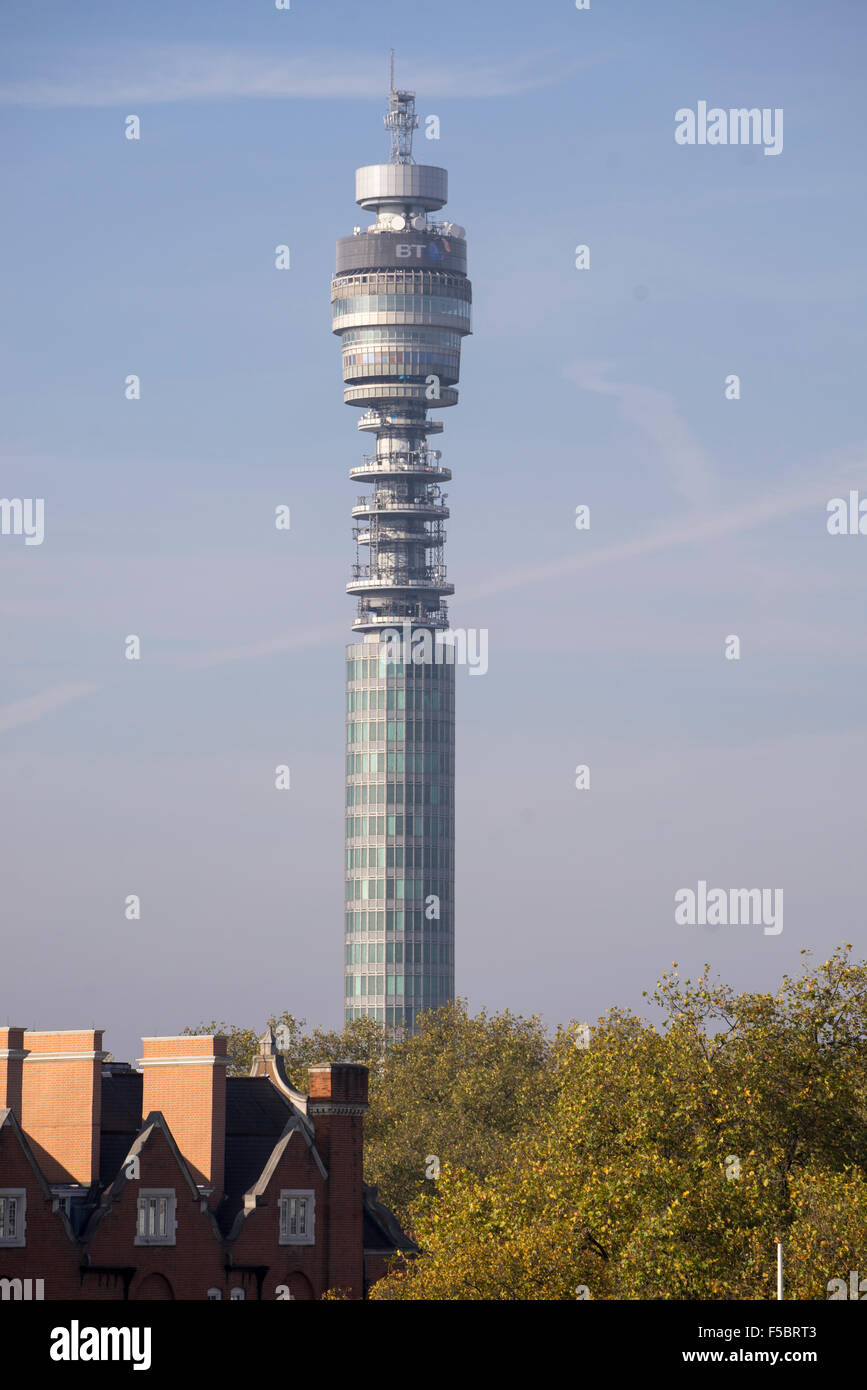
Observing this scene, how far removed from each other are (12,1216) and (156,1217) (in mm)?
5789

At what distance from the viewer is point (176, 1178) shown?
73250 millimetres

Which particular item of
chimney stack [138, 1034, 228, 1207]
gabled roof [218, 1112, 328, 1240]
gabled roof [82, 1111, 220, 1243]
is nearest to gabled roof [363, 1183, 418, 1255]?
gabled roof [218, 1112, 328, 1240]

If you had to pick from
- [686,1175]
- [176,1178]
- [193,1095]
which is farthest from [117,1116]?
[686,1175]

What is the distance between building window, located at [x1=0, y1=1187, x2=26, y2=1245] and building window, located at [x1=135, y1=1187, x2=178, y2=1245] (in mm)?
4678

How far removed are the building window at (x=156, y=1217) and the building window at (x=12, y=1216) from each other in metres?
4.68

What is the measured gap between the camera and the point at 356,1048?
149 m

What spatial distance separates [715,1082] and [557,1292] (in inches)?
353

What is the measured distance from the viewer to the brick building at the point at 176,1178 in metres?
69.6

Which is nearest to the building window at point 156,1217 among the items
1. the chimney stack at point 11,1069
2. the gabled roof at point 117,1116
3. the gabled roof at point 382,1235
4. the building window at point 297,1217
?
the gabled roof at point 117,1116

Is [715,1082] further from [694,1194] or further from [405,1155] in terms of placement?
[405,1155]

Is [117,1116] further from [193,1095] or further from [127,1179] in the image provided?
[127,1179]
